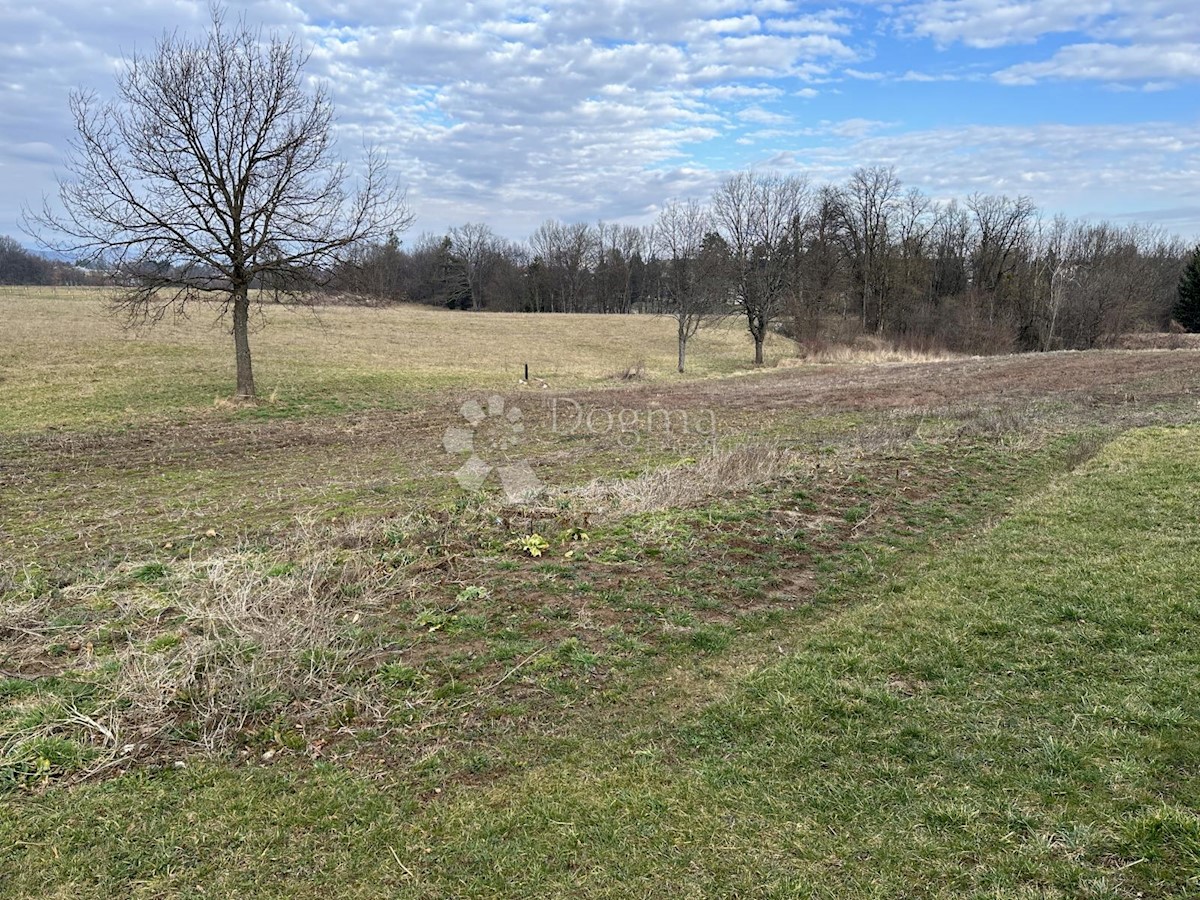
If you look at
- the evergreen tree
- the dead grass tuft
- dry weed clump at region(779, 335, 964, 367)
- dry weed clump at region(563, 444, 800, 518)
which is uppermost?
the evergreen tree

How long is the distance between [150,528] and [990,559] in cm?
914

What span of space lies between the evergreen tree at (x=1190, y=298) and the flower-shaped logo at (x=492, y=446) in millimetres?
59400

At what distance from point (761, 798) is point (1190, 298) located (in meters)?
69.7

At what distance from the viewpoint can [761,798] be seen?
3.31m

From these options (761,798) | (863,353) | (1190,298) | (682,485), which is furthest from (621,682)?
(1190,298)

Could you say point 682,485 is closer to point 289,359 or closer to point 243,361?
point 243,361

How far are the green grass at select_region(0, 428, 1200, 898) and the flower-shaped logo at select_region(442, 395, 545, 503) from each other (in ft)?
15.3

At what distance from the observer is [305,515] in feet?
28.6

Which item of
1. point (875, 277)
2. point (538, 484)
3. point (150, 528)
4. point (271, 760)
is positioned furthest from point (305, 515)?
point (875, 277)

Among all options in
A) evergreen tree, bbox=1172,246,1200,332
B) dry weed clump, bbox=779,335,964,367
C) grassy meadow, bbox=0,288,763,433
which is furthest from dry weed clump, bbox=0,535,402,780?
evergreen tree, bbox=1172,246,1200,332

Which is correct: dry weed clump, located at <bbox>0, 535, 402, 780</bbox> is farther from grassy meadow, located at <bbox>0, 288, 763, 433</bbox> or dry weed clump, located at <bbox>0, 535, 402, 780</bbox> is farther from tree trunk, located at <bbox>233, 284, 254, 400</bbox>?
tree trunk, located at <bbox>233, 284, 254, 400</bbox>

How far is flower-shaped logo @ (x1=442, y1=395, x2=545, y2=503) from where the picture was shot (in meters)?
10.6

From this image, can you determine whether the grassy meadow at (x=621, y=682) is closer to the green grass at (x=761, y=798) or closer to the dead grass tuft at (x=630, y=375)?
the green grass at (x=761, y=798)

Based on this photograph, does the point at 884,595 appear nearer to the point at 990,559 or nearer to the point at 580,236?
the point at 990,559
